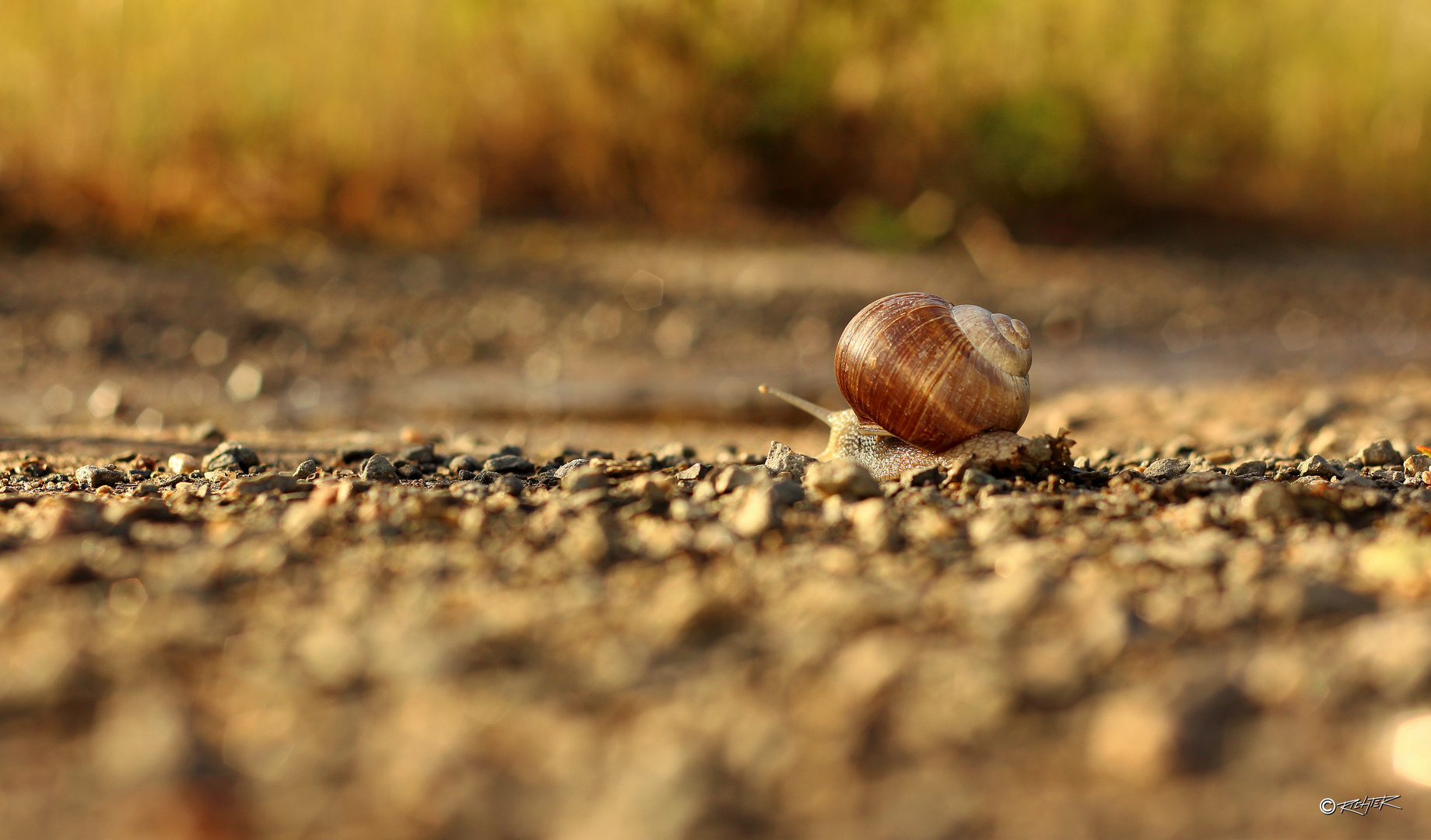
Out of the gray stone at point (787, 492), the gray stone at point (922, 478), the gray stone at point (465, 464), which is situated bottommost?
the gray stone at point (787, 492)

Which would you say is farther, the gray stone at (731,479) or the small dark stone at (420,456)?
the small dark stone at (420,456)

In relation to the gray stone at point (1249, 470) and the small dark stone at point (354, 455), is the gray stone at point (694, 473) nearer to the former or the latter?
the small dark stone at point (354, 455)

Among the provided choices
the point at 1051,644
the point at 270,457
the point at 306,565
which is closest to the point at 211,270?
the point at 270,457

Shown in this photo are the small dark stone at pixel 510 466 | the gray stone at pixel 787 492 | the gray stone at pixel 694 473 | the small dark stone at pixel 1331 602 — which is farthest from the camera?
the small dark stone at pixel 510 466

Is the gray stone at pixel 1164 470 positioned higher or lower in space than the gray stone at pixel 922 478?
higher

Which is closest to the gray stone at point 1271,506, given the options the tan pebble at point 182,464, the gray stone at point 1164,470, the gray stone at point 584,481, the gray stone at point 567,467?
the gray stone at point 1164,470

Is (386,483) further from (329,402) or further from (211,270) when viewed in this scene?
(211,270)
